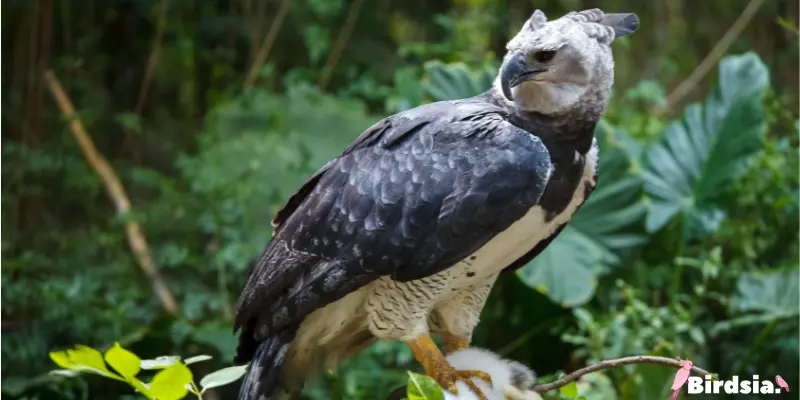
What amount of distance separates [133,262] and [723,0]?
240 cm

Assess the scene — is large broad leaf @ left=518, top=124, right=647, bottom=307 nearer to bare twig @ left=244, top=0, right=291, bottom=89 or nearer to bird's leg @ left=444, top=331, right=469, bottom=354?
bird's leg @ left=444, top=331, right=469, bottom=354

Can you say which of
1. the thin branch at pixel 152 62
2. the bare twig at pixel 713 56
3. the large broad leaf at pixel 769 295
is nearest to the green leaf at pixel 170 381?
the large broad leaf at pixel 769 295

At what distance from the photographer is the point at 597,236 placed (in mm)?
2170

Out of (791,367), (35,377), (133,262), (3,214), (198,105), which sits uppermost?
(198,105)

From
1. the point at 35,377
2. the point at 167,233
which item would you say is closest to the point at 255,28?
the point at 167,233

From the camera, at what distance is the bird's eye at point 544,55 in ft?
3.68

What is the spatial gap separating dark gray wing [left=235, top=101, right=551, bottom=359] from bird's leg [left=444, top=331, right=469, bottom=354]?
0.29 meters

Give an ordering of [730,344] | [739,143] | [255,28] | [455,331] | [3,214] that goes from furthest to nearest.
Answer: [255,28] → [3,214] → [730,344] → [739,143] → [455,331]

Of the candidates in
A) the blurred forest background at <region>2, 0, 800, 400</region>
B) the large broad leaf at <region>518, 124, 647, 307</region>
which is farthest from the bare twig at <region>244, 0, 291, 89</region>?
the large broad leaf at <region>518, 124, 647, 307</region>

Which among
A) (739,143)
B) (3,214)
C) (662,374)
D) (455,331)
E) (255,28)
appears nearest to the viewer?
(455,331)

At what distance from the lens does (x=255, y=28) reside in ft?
10.3

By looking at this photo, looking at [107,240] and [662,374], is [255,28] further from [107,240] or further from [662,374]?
[662,374]

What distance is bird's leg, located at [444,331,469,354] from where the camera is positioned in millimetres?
1464

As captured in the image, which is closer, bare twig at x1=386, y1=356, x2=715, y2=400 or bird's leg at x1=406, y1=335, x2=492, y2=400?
bare twig at x1=386, y1=356, x2=715, y2=400
